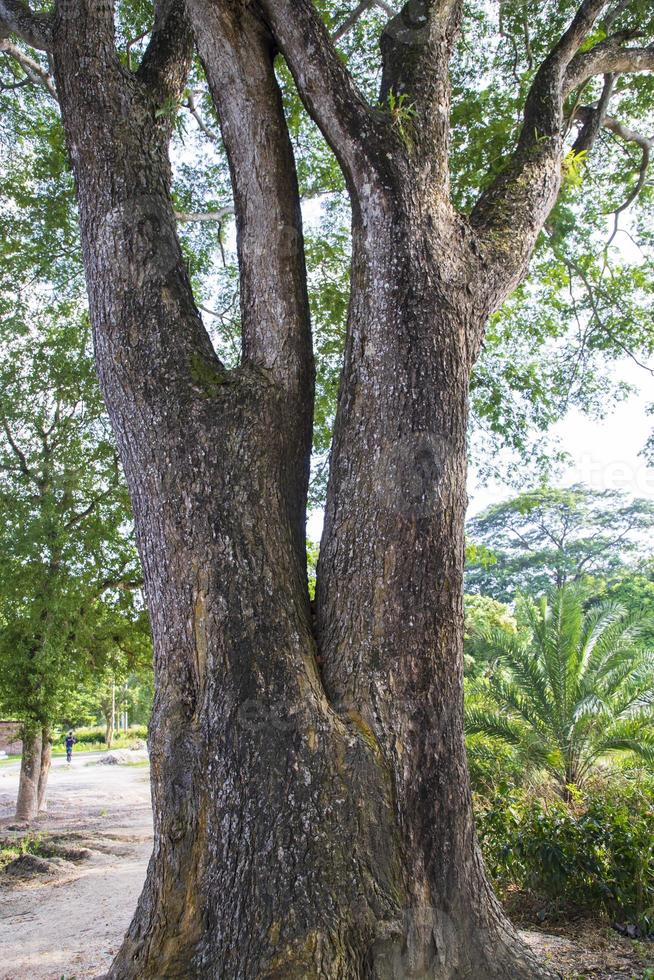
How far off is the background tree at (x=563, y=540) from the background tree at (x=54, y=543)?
1004 inches

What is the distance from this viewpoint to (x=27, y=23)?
4.44 metres

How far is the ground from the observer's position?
13.7 feet

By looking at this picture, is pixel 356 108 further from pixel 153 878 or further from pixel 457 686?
pixel 153 878

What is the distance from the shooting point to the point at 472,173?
6797mm

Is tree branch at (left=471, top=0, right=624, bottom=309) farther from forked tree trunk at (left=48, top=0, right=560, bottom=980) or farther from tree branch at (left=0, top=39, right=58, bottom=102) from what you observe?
tree branch at (left=0, top=39, right=58, bottom=102)

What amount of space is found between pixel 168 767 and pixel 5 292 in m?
7.97

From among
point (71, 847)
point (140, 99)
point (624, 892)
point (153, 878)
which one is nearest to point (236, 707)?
point (153, 878)

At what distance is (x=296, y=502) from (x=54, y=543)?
28.2ft

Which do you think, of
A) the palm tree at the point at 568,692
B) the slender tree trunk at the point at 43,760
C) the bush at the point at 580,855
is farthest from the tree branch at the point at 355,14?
the slender tree trunk at the point at 43,760

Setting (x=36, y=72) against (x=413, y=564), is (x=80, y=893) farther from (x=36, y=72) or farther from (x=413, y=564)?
(x=36, y=72)

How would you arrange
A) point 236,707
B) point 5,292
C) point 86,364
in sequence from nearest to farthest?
1. point 236,707
2. point 5,292
3. point 86,364

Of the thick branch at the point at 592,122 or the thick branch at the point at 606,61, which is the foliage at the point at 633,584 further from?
the thick branch at the point at 606,61

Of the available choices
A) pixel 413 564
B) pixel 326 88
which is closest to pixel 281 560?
pixel 413 564

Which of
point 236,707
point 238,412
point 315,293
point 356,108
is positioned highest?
Answer: point 315,293
